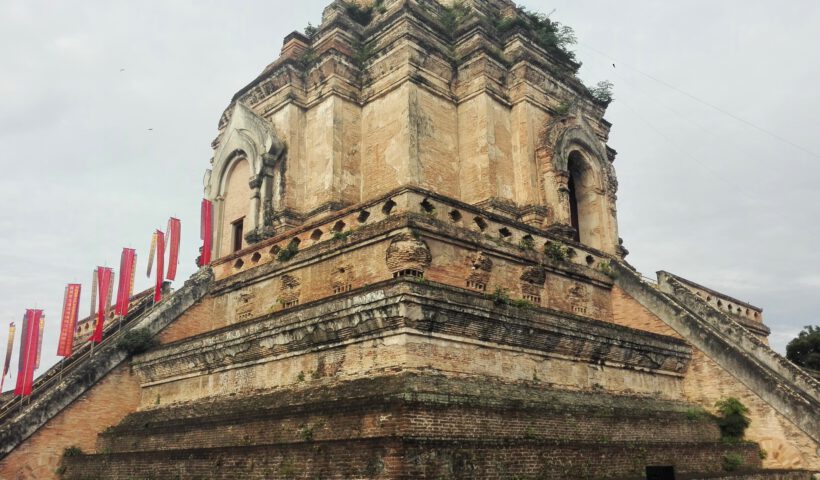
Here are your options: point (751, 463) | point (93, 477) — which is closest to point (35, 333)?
point (93, 477)

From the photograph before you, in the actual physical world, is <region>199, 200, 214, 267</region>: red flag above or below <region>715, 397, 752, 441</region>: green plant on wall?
above

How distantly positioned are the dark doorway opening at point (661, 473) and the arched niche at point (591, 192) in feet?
34.7

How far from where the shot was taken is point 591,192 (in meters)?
20.5

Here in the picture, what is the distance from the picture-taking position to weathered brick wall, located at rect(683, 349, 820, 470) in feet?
42.2

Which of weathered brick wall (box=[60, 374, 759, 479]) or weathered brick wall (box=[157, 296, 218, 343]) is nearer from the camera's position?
weathered brick wall (box=[60, 374, 759, 479])

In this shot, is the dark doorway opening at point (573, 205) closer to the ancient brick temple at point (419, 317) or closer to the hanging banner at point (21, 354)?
the ancient brick temple at point (419, 317)

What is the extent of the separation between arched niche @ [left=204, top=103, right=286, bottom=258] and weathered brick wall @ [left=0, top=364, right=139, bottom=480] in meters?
5.15

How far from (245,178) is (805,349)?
2476cm

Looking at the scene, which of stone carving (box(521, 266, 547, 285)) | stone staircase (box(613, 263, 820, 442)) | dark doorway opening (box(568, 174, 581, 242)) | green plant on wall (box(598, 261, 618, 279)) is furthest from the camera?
dark doorway opening (box(568, 174, 581, 242))

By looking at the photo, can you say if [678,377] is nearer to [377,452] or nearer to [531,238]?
[531,238]

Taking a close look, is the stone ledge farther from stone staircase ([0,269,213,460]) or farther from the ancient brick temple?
stone staircase ([0,269,213,460])

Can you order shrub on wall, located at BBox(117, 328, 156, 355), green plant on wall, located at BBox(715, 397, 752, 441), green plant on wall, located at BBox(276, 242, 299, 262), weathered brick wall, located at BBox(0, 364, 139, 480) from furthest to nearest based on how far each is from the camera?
green plant on wall, located at BBox(276, 242, 299, 262), shrub on wall, located at BBox(117, 328, 156, 355), green plant on wall, located at BBox(715, 397, 752, 441), weathered brick wall, located at BBox(0, 364, 139, 480)

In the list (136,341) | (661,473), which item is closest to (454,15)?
(136,341)

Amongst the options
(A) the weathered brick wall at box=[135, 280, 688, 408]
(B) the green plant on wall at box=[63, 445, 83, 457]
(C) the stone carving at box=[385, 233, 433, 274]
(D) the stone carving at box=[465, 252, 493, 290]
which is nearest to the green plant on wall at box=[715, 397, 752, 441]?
(A) the weathered brick wall at box=[135, 280, 688, 408]
